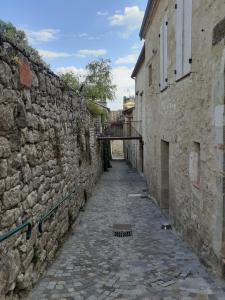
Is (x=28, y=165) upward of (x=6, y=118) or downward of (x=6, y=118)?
downward

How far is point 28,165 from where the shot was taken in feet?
14.5

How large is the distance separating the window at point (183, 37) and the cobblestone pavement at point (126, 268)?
11.0 ft

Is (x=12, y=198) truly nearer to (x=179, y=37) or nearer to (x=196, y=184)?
(x=196, y=184)

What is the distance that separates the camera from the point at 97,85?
905 inches

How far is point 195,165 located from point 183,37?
250 centimetres

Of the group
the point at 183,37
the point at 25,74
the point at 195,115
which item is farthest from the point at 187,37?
the point at 25,74

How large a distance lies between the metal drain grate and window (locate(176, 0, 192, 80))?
11.4 feet

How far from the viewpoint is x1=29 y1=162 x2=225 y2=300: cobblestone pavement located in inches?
173

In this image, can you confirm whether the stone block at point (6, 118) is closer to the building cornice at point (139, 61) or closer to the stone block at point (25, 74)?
the stone block at point (25, 74)

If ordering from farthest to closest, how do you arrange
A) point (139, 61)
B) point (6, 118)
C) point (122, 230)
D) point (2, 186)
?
point (139, 61)
point (122, 230)
point (6, 118)
point (2, 186)

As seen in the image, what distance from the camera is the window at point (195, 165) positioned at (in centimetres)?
585

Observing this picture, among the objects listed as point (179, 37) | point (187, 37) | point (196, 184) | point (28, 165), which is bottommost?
point (196, 184)

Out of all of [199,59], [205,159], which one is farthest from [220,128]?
[199,59]

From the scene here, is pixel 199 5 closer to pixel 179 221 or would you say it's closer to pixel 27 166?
pixel 27 166
